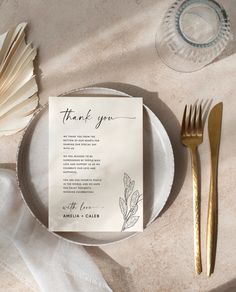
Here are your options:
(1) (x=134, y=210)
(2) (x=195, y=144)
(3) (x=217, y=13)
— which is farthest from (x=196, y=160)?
(3) (x=217, y=13)

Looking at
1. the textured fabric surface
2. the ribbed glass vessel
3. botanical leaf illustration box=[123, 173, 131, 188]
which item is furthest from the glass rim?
the textured fabric surface

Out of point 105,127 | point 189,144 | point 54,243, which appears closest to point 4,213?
point 54,243

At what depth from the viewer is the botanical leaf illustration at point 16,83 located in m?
0.68

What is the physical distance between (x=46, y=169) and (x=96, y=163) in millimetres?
80

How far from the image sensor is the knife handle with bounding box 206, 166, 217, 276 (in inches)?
27.2

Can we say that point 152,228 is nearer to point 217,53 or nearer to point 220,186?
point 220,186

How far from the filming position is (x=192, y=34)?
2.23 ft

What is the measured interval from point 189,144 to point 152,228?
15cm

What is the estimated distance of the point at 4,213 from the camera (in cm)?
67

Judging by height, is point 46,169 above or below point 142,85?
below

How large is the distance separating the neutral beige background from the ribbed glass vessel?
0.05ft

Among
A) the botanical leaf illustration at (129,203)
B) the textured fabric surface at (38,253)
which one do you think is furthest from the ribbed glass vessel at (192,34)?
the textured fabric surface at (38,253)

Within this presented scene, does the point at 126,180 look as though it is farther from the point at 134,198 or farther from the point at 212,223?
the point at 212,223

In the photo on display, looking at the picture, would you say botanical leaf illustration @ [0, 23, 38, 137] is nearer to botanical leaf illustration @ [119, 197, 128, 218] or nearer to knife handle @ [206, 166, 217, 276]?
botanical leaf illustration @ [119, 197, 128, 218]
